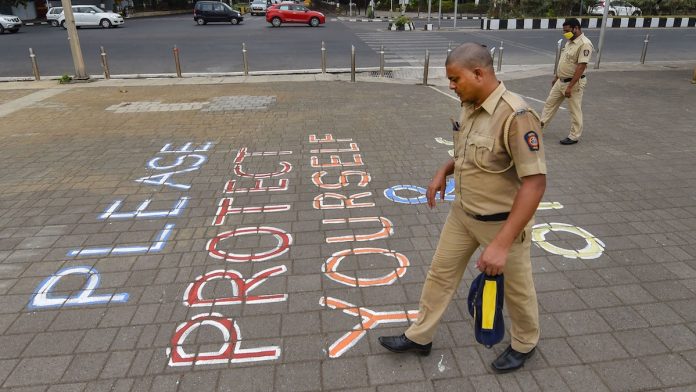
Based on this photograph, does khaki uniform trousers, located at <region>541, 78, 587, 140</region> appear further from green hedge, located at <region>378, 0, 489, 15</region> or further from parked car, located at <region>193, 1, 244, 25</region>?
green hedge, located at <region>378, 0, 489, 15</region>

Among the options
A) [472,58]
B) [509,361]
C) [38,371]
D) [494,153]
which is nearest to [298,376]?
[509,361]

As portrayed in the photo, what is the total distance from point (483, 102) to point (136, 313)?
281cm

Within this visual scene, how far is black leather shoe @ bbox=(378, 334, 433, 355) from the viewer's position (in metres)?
3.00

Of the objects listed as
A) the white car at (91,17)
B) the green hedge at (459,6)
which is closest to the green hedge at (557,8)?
the green hedge at (459,6)

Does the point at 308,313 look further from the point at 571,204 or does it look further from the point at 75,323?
the point at 571,204

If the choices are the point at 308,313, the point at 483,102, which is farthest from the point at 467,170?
the point at 308,313

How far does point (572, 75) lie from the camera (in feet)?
23.4

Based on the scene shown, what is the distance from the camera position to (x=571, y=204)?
5.32 m

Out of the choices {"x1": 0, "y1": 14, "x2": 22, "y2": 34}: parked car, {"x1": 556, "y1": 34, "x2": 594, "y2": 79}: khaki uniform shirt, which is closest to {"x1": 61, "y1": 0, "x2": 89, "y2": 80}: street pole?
{"x1": 556, "y1": 34, "x2": 594, "y2": 79}: khaki uniform shirt

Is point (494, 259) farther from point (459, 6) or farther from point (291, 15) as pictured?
point (459, 6)

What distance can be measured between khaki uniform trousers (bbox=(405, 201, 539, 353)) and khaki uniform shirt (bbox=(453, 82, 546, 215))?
0.13 m

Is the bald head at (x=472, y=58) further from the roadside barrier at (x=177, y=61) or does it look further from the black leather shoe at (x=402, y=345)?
the roadside barrier at (x=177, y=61)

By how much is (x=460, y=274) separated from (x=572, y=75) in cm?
553

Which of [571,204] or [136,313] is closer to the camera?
[136,313]
